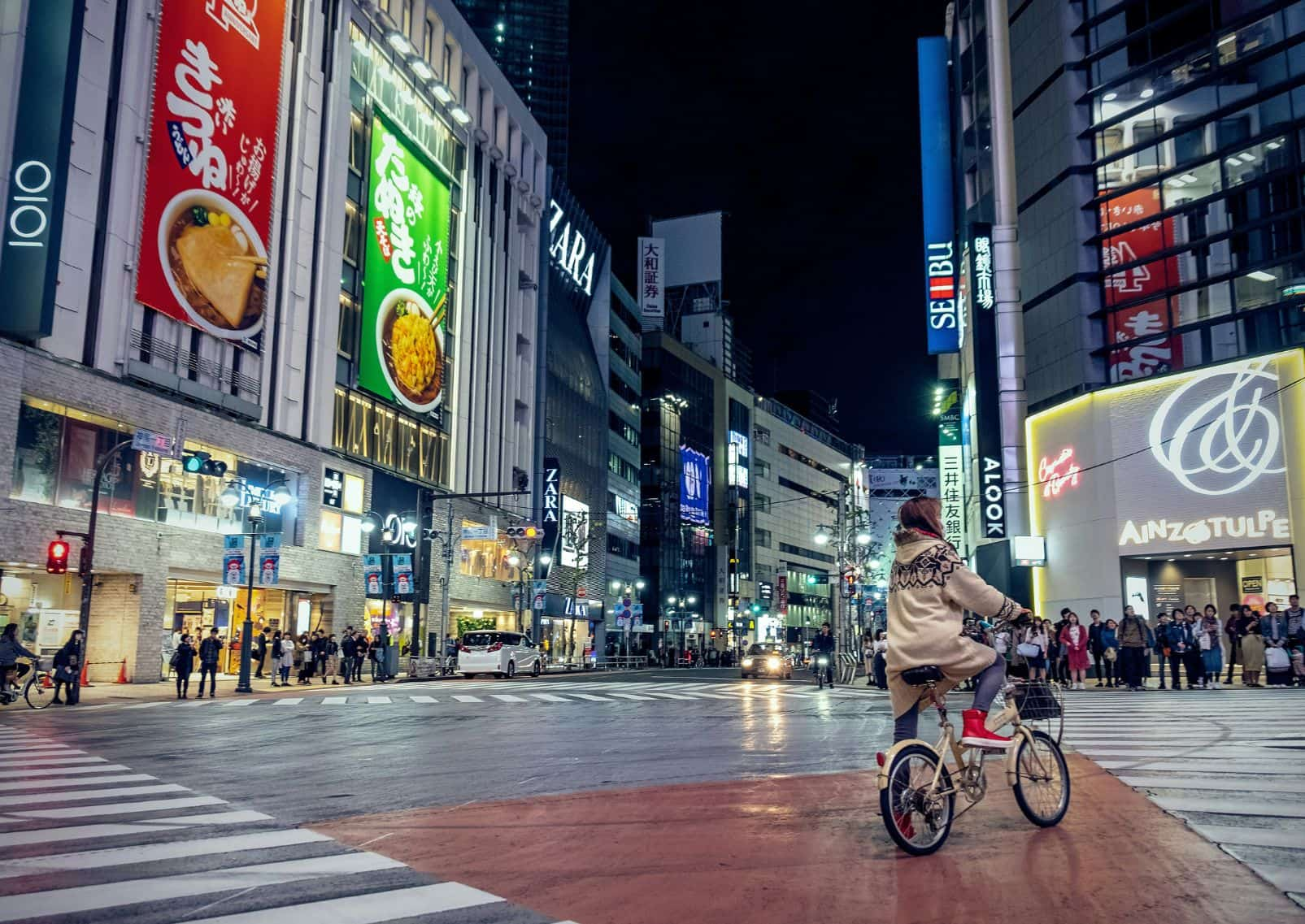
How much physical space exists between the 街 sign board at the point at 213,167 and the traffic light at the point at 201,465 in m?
7.33

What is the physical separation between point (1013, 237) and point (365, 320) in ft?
83.5

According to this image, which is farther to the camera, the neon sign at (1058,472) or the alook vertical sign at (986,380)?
the alook vertical sign at (986,380)

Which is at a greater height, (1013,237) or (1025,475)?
(1013,237)

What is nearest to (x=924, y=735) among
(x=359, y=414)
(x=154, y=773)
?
(x=154, y=773)

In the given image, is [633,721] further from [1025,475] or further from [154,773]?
[1025,475]

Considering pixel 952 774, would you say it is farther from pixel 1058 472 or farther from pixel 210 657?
pixel 1058 472

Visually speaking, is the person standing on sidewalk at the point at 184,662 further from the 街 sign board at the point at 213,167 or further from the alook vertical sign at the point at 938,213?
the alook vertical sign at the point at 938,213

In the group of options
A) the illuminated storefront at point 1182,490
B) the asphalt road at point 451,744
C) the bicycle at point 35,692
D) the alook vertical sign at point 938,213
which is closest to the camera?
the asphalt road at point 451,744

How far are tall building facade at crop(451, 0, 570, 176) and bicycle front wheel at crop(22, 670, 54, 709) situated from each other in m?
140

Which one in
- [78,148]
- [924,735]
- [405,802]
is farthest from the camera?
[78,148]

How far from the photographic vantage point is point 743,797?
800 centimetres

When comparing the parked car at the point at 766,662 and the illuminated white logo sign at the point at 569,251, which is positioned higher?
the illuminated white logo sign at the point at 569,251

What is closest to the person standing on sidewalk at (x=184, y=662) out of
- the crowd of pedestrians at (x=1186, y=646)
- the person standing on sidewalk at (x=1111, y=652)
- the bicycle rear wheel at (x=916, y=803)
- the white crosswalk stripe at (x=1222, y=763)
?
the crowd of pedestrians at (x=1186, y=646)

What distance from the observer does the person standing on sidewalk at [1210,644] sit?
942 inches
